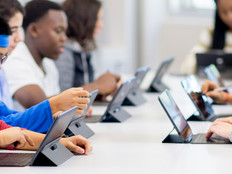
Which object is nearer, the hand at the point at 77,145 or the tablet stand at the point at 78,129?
the hand at the point at 77,145

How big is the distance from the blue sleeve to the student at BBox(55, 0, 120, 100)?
1.35 meters

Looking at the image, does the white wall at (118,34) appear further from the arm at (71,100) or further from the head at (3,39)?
the head at (3,39)

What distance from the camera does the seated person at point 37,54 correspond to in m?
2.27

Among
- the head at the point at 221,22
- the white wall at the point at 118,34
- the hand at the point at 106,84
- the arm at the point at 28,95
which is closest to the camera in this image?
the arm at the point at 28,95

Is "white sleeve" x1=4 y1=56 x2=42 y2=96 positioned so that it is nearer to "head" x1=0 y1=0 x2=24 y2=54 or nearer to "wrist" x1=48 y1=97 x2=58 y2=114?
"head" x1=0 y1=0 x2=24 y2=54

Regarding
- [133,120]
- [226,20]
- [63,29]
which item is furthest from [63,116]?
[226,20]

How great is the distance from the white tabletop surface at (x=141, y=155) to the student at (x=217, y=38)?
70.7 inches

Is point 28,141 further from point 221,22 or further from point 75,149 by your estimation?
point 221,22

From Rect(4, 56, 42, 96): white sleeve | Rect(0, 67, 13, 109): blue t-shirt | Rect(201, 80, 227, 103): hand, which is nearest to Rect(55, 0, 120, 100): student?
Rect(4, 56, 42, 96): white sleeve

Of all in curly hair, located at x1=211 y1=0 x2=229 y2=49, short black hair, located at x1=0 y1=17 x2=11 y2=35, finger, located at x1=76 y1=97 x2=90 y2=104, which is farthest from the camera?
curly hair, located at x1=211 y1=0 x2=229 y2=49

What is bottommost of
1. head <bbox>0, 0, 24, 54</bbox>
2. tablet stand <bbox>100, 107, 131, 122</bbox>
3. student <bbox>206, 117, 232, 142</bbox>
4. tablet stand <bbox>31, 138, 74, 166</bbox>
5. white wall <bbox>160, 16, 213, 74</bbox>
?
white wall <bbox>160, 16, 213, 74</bbox>

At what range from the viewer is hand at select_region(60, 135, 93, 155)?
1531 millimetres

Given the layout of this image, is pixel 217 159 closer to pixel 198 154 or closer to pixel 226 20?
pixel 198 154

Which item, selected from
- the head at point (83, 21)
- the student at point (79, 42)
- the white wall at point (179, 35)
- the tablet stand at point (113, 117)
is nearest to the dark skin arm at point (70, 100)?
the tablet stand at point (113, 117)
